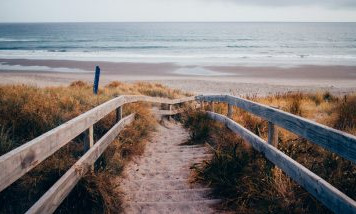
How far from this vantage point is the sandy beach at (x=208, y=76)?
23.3m

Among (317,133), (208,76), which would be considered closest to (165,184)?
(317,133)

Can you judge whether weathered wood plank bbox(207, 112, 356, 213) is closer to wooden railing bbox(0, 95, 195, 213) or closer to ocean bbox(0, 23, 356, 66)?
wooden railing bbox(0, 95, 195, 213)

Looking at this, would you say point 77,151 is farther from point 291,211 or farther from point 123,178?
point 291,211

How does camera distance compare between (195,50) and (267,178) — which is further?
(195,50)

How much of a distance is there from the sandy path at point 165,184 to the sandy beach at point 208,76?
49.2ft

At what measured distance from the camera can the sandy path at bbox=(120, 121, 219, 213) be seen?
3807mm

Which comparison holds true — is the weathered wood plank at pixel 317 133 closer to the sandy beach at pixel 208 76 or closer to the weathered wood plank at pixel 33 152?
the weathered wood plank at pixel 33 152

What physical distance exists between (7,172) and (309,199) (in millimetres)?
2616

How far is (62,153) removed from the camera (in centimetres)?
438

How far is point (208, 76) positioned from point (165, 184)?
84.0 ft

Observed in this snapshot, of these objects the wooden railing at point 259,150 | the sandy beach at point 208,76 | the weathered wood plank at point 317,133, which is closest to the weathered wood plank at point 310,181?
the wooden railing at point 259,150

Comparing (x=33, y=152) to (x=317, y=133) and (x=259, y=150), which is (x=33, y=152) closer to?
(x=317, y=133)

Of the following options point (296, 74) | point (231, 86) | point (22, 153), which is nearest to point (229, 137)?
point (22, 153)

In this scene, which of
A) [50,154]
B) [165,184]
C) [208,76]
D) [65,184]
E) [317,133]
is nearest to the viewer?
[50,154]
